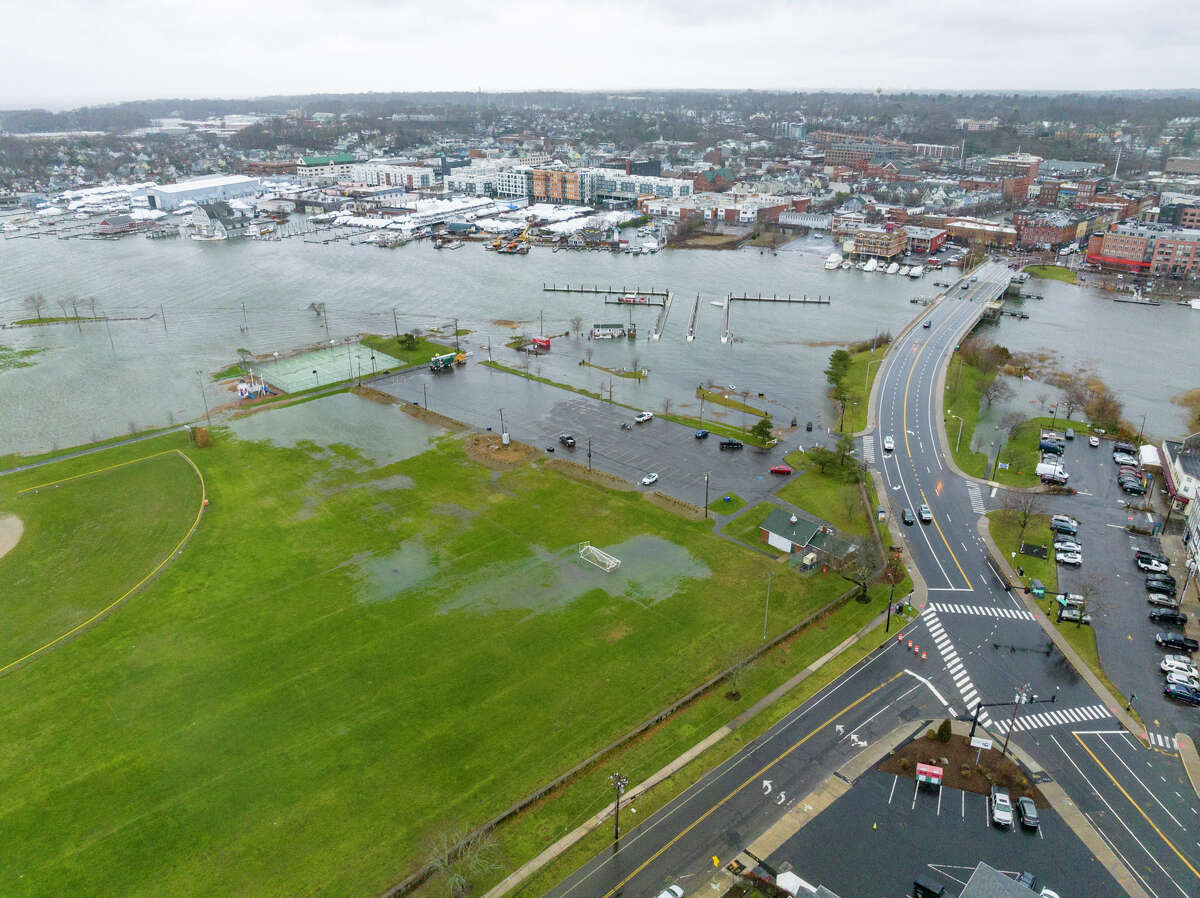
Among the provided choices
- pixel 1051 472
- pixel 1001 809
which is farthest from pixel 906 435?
pixel 1001 809

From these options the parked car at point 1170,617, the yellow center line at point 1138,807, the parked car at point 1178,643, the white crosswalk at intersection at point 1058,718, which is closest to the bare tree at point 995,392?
the parked car at point 1170,617

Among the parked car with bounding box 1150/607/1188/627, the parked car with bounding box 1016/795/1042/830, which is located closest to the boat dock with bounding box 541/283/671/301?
the parked car with bounding box 1150/607/1188/627

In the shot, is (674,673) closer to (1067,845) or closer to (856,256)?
(1067,845)

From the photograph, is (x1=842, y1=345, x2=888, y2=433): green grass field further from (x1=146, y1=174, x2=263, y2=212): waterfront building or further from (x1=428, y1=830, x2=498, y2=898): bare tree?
(x1=146, y1=174, x2=263, y2=212): waterfront building

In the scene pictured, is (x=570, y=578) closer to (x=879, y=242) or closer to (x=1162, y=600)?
(x=1162, y=600)

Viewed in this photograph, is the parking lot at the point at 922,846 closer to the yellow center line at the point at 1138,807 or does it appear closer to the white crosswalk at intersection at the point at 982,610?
the yellow center line at the point at 1138,807
